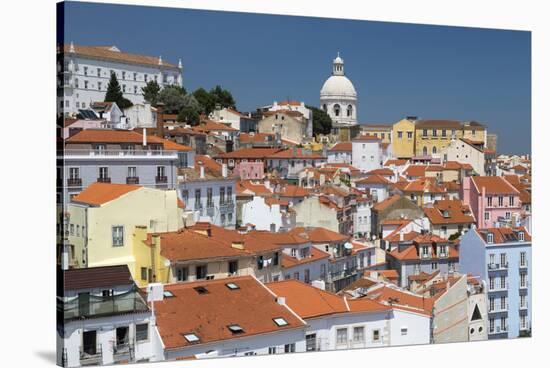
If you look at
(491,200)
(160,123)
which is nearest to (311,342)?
A: (160,123)

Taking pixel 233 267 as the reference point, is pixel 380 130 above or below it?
above

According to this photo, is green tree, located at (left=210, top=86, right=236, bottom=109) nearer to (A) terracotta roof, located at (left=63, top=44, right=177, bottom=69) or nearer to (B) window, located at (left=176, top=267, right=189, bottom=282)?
(A) terracotta roof, located at (left=63, top=44, right=177, bottom=69)

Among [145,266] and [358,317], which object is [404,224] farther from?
[145,266]

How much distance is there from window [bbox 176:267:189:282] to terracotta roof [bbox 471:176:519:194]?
489cm

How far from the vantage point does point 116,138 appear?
10961 mm

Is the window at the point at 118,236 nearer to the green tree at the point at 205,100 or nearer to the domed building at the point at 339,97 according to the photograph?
the green tree at the point at 205,100

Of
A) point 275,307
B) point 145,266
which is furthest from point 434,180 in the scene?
point 145,266

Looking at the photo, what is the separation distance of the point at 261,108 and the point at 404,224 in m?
3.19

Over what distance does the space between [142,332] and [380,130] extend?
15.9ft

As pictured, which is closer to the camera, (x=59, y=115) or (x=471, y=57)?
(x=59, y=115)

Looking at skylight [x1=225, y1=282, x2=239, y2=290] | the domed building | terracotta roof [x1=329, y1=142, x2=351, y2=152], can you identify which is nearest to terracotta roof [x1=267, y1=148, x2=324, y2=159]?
terracotta roof [x1=329, y1=142, x2=351, y2=152]

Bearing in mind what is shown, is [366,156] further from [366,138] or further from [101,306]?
[101,306]

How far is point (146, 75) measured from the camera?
11.2m

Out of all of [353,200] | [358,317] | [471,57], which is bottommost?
[358,317]
